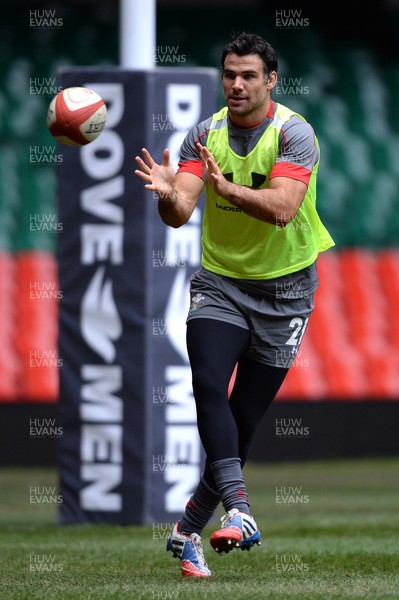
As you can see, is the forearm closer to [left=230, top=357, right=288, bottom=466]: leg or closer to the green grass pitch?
[left=230, top=357, right=288, bottom=466]: leg

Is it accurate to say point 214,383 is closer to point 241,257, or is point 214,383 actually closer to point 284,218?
point 241,257

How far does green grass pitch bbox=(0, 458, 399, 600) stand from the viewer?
16.9 ft

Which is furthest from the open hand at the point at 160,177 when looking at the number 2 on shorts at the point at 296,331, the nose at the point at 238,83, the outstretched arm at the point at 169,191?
the number 2 on shorts at the point at 296,331

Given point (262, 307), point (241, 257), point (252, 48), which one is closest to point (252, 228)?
point (241, 257)

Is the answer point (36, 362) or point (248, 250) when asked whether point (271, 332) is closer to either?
point (248, 250)

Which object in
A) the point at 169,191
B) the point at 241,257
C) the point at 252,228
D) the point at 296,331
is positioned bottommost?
the point at 296,331

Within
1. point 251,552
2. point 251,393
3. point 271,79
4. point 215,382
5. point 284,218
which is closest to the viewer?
point 284,218

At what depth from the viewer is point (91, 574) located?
5785mm

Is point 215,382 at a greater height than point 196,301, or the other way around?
point 196,301

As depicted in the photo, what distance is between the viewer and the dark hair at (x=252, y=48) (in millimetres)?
5336

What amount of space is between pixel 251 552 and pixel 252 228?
2.16 m

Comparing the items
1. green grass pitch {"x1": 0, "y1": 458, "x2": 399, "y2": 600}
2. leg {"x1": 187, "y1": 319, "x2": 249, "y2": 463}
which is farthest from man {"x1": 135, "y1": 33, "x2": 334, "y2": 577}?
green grass pitch {"x1": 0, "y1": 458, "x2": 399, "y2": 600}

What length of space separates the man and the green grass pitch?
37cm

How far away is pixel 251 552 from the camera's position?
6855 millimetres
